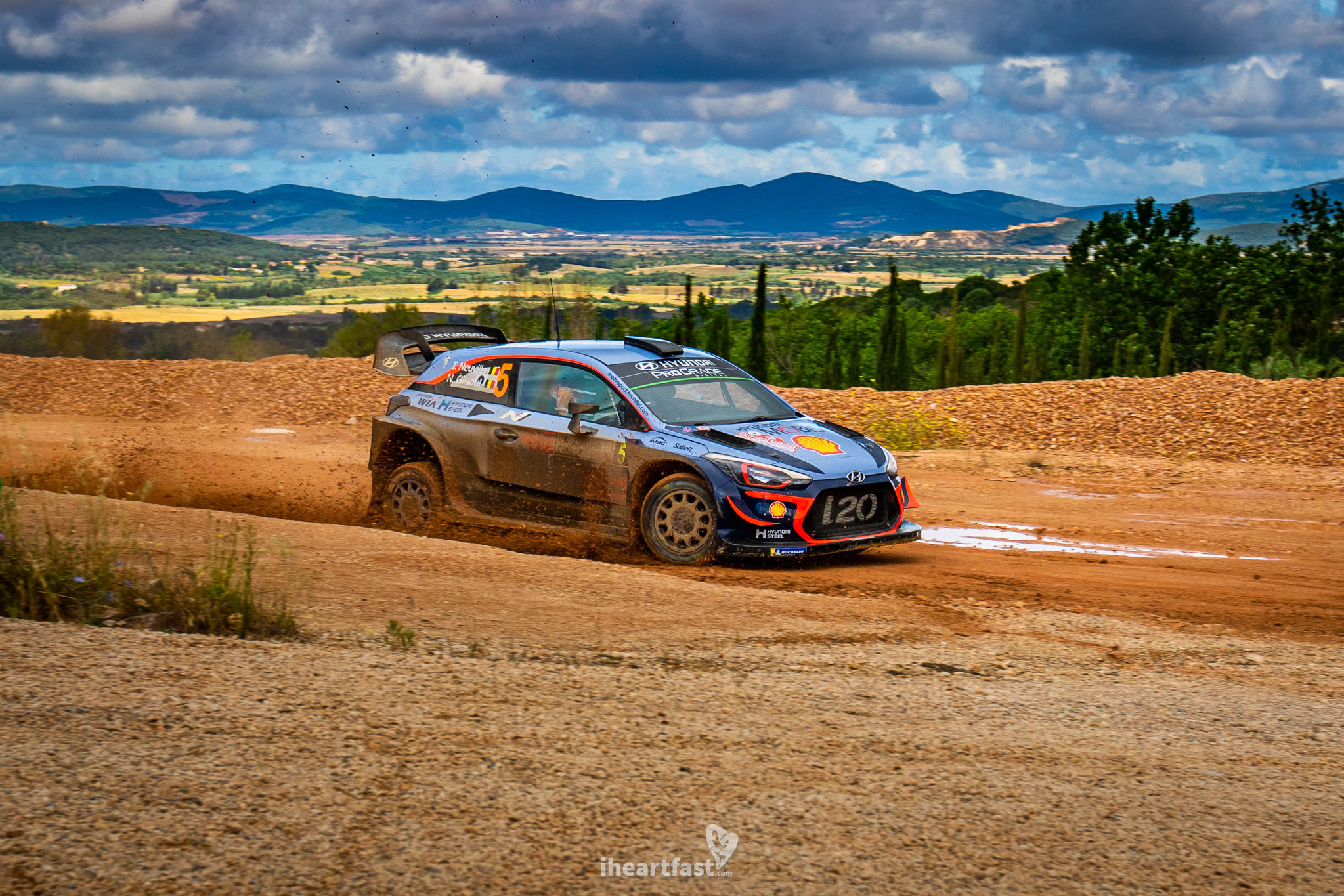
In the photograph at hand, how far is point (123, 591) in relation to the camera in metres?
6.33

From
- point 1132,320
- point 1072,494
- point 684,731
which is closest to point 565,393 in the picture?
point 684,731

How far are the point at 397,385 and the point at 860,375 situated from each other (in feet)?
118

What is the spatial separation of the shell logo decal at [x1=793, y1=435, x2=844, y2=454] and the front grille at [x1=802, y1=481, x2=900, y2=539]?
352 mm

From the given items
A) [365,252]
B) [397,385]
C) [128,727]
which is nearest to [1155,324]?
[397,385]

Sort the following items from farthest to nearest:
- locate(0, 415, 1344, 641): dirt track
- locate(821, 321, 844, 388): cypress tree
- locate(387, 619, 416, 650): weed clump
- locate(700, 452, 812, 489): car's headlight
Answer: locate(821, 321, 844, 388): cypress tree, locate(700, 452, 812, 489): car's headlight, locate(0, 415, 1344, 641): dirt track, locate(387, 619, 416, 650): weed clump

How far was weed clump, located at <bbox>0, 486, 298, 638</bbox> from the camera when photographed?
6012 millimetres

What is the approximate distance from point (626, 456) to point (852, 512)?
181 cm

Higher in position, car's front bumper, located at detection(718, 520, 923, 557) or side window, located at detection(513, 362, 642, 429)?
side window, located at detection(513, 362, 642, 429)

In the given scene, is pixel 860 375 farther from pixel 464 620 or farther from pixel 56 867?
pixel 56 867

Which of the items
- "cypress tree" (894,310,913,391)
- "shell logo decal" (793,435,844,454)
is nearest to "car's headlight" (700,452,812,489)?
"shell logo decal" (793,435,844,454)

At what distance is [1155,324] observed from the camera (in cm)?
4753

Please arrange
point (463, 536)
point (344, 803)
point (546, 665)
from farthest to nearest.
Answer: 1. point (463, 536)
2. point (546, 665)
3. point (344, 803)

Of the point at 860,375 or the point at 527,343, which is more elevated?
the point at 527,343

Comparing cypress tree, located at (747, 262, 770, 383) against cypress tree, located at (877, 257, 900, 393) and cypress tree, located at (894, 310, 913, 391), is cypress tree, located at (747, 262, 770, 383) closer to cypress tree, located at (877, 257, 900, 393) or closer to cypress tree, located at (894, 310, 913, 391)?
cypress tree, located at (877, 257, 900, 393)
